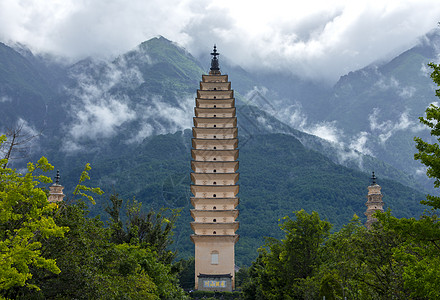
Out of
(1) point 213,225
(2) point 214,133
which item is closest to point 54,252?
(1) point 213,225

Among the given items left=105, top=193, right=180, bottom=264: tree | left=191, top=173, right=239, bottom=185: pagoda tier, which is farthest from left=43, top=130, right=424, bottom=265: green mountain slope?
left=105, top=193, right=180, bottom=264: tree

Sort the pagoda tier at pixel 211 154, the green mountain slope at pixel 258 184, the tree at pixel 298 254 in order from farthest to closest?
the green mountain slope at pixel 258 184
the pagoda tier at pixel 211 154
the tree at pixel 298 254

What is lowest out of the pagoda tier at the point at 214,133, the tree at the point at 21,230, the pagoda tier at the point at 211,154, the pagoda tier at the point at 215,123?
the tree at the point at 21,230

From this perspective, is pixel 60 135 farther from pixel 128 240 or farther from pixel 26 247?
pixel 26 247

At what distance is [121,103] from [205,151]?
13496cm

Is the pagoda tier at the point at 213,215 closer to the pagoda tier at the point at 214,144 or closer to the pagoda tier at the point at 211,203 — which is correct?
the pagoda tier at the point at 211,203

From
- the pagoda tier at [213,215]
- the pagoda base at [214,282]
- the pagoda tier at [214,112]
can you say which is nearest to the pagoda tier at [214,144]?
the pagoda tier at [214,112]

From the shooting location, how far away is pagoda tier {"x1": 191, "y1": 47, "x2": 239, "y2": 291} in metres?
52.6

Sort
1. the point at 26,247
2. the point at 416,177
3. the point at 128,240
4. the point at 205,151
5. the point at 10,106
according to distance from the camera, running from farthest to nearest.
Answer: the point at 416,177, the point at 10,106, the point at 205,151, the point at 128,240, the point at 26,247

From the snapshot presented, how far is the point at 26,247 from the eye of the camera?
1229cm

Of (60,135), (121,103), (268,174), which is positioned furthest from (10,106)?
(268,174)

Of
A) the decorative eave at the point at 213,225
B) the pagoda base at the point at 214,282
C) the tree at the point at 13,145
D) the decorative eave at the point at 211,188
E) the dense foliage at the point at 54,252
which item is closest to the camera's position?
the dense foliage at the point at 54,252

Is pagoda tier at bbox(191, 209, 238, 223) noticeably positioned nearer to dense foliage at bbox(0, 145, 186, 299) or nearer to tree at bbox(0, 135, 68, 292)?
dense foliage at bbox(0, 145, 186, 299)

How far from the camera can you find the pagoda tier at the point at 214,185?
52625 millimetres
